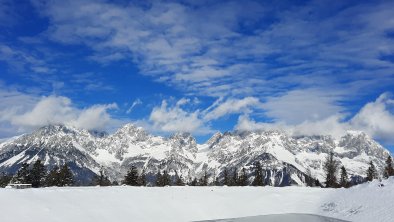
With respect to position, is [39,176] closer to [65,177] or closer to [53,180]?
[53,180]

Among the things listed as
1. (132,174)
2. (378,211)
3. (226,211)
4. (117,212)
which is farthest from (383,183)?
(132,174)

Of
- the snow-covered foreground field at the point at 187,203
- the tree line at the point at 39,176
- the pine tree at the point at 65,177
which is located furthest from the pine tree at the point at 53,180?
the snow-covered foreground field at the point at 187,203

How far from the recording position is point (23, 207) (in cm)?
5044

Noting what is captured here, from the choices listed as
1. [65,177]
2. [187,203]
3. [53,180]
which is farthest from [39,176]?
[187,203]

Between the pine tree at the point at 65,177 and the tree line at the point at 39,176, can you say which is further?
the pine tree at the point at 65,177

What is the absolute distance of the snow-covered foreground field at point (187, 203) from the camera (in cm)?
5247

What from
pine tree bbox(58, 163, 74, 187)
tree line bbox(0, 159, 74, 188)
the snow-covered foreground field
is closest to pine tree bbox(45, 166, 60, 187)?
tree line bbox(0, 159, 74, 188)

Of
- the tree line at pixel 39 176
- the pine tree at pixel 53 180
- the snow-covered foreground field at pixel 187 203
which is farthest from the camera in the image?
the pine tree at pixel 53 180

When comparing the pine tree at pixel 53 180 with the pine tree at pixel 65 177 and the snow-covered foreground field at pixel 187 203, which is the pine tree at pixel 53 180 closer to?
the pine tree at pixel 65 177

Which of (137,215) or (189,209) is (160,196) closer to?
(189,209)

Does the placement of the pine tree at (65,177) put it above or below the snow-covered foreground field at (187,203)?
above

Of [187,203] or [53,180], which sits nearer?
[187,203]

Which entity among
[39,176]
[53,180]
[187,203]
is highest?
[39,176]

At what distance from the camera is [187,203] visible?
7119cm
